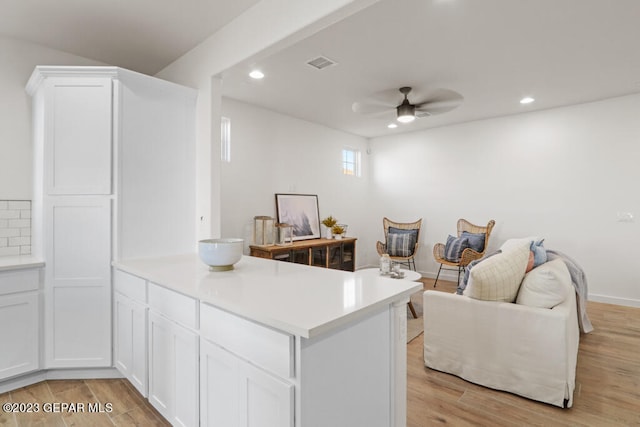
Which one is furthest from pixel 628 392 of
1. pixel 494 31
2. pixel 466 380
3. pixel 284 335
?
pixel 494 31

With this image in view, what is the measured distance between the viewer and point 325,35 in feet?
8.67

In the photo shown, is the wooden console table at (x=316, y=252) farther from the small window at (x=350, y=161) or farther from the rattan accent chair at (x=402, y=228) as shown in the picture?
the small window at (x=350, y=161)

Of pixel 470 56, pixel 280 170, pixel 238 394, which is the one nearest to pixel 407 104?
pixel 470 56

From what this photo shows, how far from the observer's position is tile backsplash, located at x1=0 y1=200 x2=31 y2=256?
98.7 inches

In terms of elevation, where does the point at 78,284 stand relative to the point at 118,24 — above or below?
below

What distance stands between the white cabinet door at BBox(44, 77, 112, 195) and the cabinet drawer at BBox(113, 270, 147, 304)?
24.4 inches

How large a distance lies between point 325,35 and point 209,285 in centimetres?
217

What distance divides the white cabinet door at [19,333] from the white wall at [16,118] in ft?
2.90

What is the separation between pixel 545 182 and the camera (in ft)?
15.4

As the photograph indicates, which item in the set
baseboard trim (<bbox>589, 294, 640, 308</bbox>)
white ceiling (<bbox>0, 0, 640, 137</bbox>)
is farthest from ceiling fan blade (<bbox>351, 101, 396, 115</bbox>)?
baseboard trim (<bbox>589, 294, 640, 308</bbox>)

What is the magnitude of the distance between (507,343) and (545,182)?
11.5ft

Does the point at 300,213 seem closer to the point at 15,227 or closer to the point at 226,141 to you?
the point at 226,141

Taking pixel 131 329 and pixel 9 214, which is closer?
pixel 131 329

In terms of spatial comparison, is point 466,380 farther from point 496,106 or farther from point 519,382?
point 496,106
